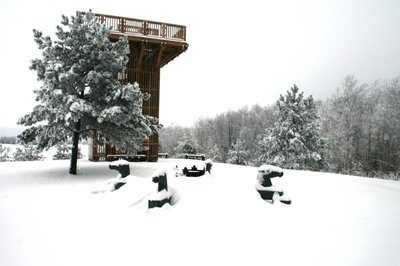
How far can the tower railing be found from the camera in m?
17.3

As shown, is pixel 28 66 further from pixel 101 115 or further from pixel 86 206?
pixel 86 206

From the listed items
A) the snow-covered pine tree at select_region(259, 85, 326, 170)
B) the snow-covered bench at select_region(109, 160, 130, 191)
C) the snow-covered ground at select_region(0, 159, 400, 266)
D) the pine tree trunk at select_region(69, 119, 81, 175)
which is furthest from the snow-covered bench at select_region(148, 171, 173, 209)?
the snow-covered pine tree at select_region(259, 85, 326, 170)

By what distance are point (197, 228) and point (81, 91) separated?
9817 mm

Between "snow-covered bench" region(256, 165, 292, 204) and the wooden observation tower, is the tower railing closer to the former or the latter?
the wooden observation tower

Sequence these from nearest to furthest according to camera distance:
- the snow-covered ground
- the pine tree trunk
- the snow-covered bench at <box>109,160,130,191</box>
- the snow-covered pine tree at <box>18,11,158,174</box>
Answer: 1. the snow-covered ground
2. the snow-covered bench at <box>109,160,130,191</box>
3. the snow-covered pine tree at <box>18,11,158,174</box>
4. the pine tree trunk

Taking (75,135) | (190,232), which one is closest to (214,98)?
(75,135)

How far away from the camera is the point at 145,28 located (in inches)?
688

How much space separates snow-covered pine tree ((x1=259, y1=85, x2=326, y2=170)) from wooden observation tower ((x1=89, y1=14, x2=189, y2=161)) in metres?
10.5

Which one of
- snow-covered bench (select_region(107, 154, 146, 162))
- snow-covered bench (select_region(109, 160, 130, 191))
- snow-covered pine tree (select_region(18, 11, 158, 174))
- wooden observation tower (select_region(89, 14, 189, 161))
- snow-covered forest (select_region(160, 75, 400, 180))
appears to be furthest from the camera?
snow-covered forest (select_region(160, 75, 400, 180))

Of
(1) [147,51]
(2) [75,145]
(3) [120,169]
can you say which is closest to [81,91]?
(2) [75,145]

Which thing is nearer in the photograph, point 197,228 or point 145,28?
point 197,228

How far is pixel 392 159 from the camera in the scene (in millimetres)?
28609

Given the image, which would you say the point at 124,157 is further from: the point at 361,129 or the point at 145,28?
the point at 361,129

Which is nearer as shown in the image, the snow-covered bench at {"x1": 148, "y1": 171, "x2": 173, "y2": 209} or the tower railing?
the snow-covered bench at {"x1": 148, "y1": 171, "x2": 173, "y2": 209}
